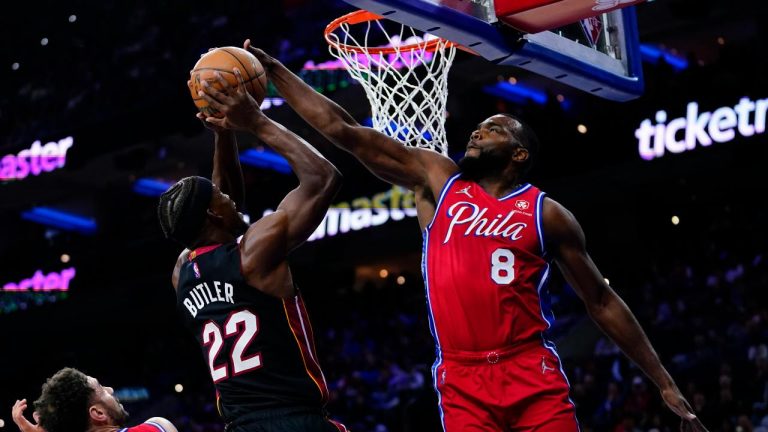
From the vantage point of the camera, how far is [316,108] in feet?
13.4

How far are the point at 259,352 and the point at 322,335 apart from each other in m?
14.0

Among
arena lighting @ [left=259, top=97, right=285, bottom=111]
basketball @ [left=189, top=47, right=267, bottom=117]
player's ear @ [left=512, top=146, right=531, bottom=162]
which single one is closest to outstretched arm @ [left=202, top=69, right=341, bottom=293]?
basketball @ [left=189, top=47, right=267, bottom=117]

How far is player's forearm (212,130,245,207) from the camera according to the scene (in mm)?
4324

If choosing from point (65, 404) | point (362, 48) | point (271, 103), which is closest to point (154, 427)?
point (65, 404)

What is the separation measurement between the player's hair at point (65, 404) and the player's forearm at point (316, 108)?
132cm

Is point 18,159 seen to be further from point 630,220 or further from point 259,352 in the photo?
point 259,352

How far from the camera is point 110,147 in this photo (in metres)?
18.2

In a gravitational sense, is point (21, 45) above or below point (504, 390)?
above

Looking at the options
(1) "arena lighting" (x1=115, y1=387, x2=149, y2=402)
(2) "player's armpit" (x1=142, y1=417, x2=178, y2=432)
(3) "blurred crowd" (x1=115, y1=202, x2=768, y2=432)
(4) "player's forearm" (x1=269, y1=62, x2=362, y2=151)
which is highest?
(4) "player's forearm" (x1=269, y1=62, x2=362, y2=151)

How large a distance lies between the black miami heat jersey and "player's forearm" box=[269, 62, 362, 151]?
0.66 m

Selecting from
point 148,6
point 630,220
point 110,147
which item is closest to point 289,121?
point 110,147

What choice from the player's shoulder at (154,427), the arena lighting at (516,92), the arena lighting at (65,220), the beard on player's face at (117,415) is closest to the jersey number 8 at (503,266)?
the player's shoulder at (154,427)

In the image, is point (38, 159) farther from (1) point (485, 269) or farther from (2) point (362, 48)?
(1) point (485, 269)

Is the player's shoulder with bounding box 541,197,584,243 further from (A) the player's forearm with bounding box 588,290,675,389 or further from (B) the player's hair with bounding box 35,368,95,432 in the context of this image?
(B) the player's hair with bounding box 35,368,95,432
